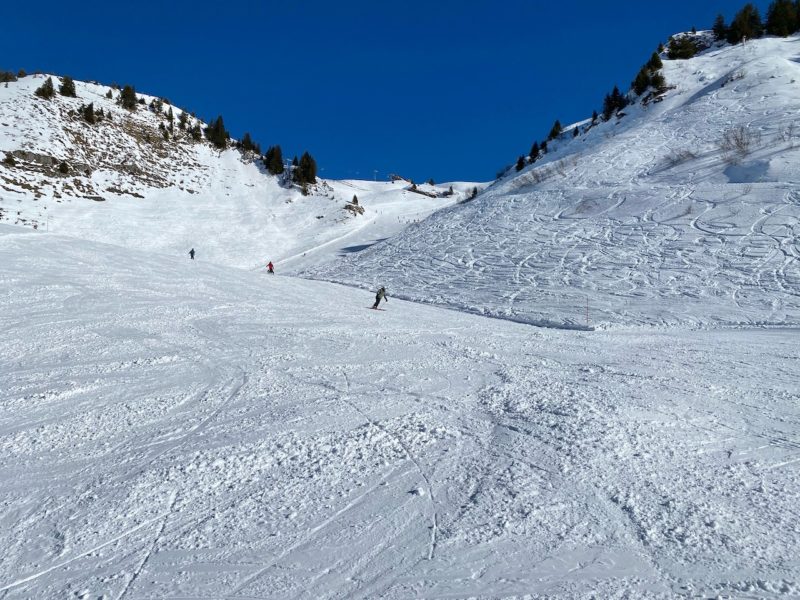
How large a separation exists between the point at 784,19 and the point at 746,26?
381 centimetres

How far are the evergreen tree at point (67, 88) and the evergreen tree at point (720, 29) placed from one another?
78.1 meters

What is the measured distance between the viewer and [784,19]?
58.2 m

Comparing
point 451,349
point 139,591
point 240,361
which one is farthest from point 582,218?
point 139,591

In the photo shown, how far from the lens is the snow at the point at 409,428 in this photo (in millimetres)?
4008

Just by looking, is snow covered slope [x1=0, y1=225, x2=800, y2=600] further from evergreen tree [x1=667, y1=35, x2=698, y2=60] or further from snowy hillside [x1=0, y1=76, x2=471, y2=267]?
evergreen tree [x1=667, y1=35, x2=698, y2=60]

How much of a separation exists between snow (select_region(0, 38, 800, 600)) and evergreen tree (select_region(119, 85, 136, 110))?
48367mm

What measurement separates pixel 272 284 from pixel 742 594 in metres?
20.6

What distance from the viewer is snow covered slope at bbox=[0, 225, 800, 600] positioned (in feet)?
12.8

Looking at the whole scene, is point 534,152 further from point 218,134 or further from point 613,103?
point 218,134

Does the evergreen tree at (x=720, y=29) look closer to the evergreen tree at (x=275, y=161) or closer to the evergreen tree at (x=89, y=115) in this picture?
the evergreen tree at (x=275, y=161)

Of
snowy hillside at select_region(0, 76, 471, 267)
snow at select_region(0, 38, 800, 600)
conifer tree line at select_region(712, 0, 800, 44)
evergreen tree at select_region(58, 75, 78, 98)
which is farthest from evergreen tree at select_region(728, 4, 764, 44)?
evergreen tree at select_region(58, 75, 78, 98)

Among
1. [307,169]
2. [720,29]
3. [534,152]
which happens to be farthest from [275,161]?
[720,29]

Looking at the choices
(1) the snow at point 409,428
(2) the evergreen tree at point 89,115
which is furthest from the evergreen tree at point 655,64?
(2) the evergreen tree at point 89,115

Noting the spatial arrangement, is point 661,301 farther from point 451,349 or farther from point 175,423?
point 175,423
